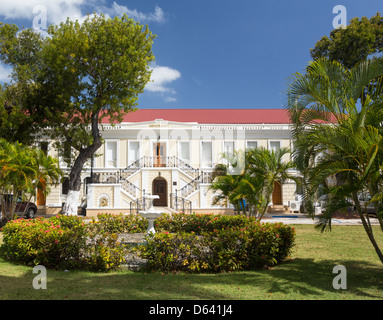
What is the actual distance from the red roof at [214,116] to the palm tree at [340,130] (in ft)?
73.6

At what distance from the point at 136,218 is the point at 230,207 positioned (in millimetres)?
10950

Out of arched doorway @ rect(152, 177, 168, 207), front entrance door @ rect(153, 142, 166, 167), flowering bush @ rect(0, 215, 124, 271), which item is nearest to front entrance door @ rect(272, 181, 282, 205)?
arched doorway @ rect(152, 177, 168, 207)

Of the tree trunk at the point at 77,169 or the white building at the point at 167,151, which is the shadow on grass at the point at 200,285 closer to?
the tree trunk at the point at 77,169

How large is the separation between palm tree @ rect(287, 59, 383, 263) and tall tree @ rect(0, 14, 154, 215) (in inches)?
492

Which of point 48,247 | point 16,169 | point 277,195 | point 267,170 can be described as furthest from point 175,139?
point 48,247

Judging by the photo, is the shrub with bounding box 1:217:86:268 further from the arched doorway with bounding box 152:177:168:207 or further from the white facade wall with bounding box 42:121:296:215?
the arched doorway with bounding box 152:177:168:207

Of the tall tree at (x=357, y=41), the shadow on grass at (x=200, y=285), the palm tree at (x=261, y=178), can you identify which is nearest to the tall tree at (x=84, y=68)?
the palm tree at (x=261, y=178)

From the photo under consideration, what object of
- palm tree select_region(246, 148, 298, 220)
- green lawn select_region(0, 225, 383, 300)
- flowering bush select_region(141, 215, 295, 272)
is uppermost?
palm tree select_region(246, 148, 298, 220)

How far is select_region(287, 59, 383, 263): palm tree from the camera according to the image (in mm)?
6277

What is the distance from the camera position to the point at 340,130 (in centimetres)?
653

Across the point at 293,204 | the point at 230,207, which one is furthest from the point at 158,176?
the point at 293,204

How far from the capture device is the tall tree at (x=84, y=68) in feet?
58.6

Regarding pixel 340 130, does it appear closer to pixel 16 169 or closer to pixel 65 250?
pixel 65 250

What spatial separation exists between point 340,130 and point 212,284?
3984mm
